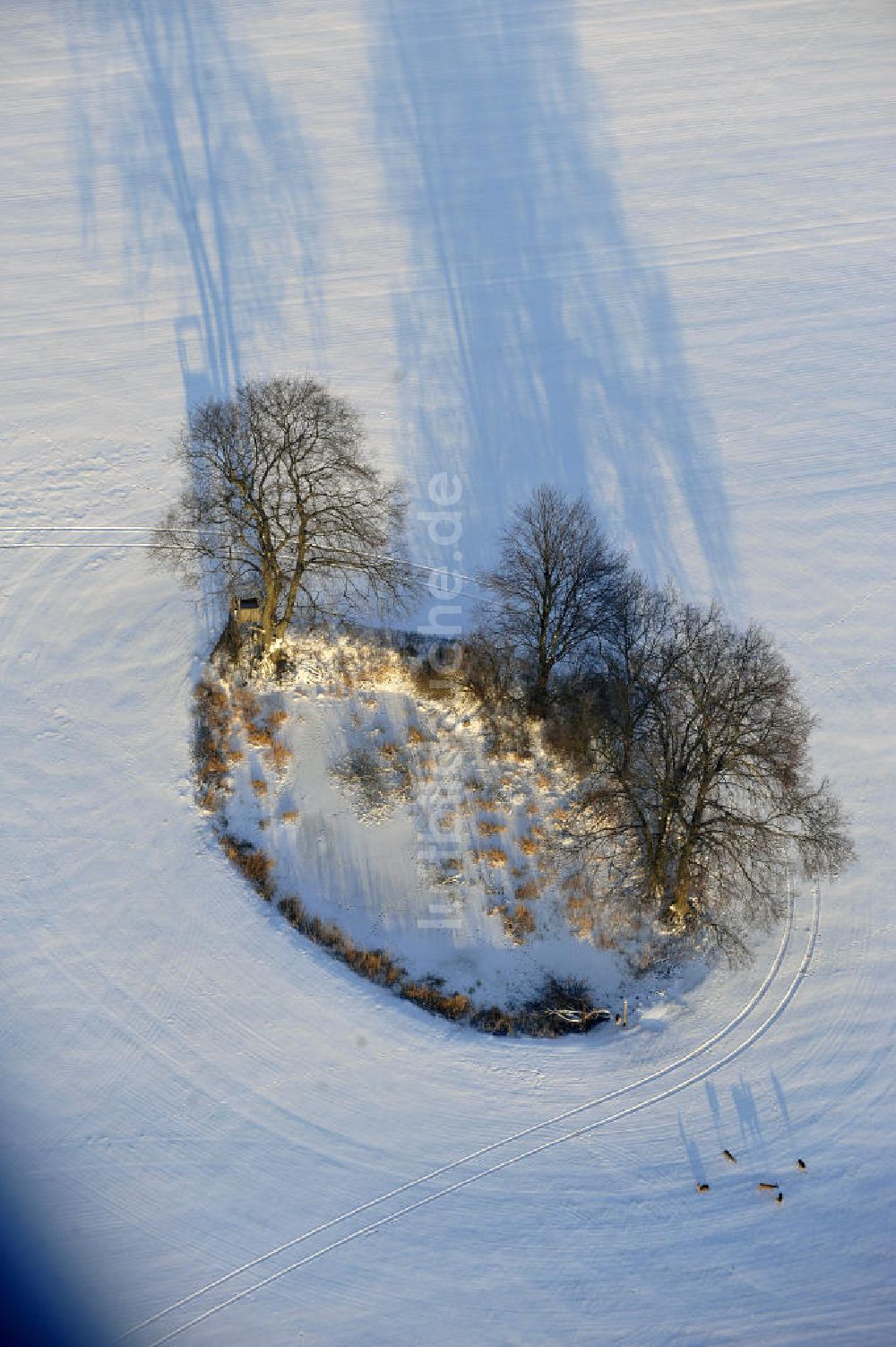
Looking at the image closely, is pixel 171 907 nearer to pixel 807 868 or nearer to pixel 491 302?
pixel 807 868

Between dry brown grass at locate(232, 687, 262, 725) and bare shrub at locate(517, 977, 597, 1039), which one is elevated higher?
dry brown grass at locate(232, 687, 262, 725)

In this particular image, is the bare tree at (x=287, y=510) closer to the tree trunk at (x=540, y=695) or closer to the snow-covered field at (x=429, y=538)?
the snow-covered field at (x=429, y=538)

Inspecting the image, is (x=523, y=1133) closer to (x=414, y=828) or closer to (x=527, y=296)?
(x=414, y=828)

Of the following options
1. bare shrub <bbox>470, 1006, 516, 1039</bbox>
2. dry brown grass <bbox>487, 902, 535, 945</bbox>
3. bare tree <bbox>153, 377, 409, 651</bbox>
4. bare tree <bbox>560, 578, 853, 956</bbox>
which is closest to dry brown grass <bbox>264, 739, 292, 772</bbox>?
bare tree <bbox>153, 377, 409, 651</bbox>

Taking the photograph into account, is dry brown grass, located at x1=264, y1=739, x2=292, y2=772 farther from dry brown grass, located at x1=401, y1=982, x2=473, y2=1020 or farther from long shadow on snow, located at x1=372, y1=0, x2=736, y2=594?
long shadow on snow, located at x1=372, y1=0, x2=736, y2=594

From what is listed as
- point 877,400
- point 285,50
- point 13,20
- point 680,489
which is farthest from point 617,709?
point 13,20

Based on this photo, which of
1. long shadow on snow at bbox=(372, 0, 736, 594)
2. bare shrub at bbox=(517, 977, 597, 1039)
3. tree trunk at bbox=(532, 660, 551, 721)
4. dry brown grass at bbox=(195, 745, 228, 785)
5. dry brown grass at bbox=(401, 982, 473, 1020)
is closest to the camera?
bare shrub at bbox=(517, 977, 597, 1039)

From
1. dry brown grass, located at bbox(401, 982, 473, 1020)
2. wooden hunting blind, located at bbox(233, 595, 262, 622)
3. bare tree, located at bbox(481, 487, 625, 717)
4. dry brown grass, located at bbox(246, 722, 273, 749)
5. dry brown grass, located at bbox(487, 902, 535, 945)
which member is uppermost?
wooden hunting blind, located at bbox(233, 595, 262, 622)

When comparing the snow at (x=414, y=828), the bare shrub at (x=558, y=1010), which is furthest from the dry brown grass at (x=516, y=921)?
the bare shrub at (x=558, y=1010)
